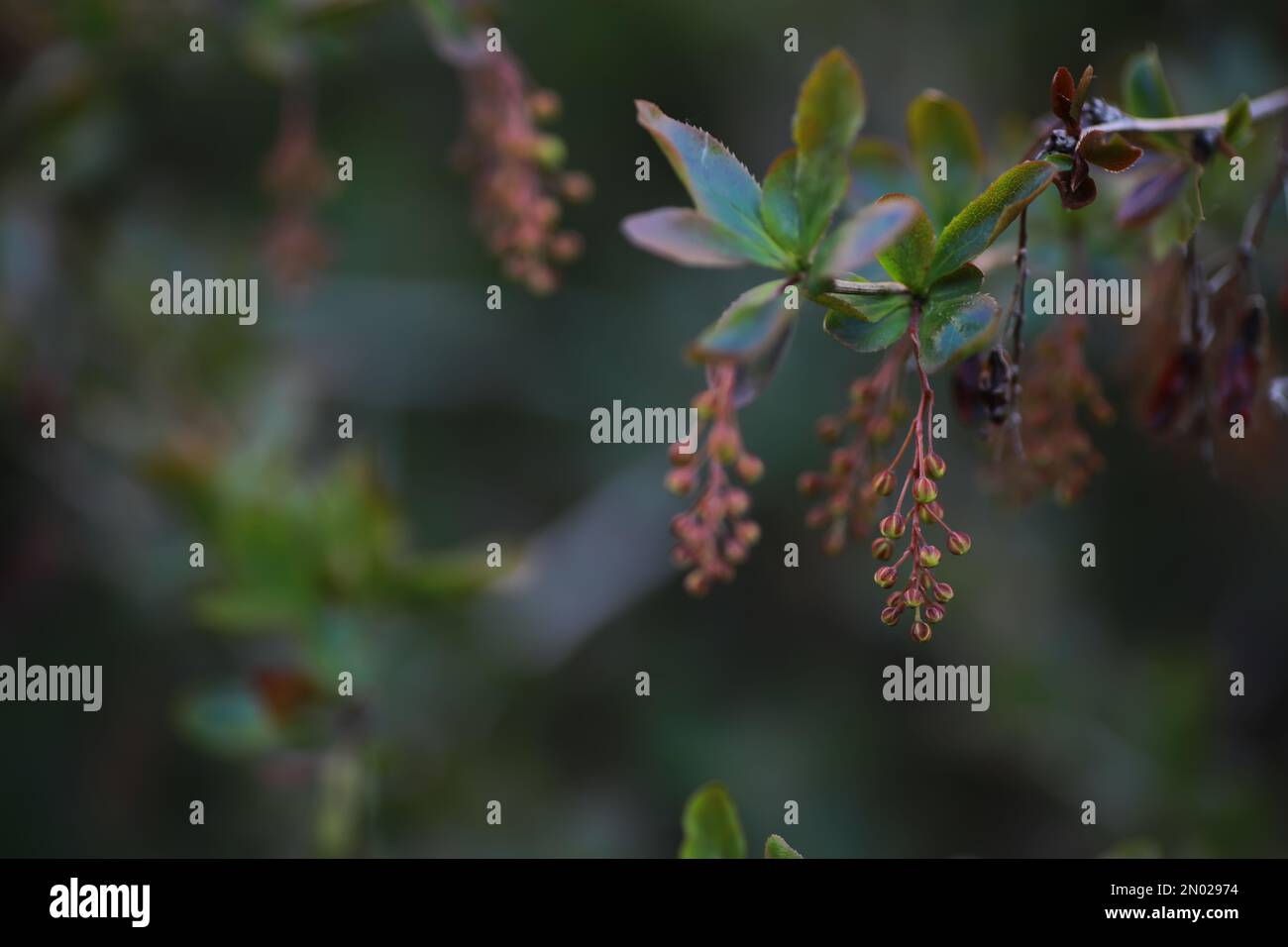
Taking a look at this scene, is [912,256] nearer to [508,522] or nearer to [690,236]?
[690,236]

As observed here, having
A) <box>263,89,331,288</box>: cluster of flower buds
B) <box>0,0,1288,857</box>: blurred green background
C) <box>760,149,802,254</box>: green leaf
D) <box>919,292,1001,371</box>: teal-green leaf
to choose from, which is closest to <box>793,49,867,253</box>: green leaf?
<box>760,149,802,254</box>: green leaf

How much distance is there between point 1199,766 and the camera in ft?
7.06

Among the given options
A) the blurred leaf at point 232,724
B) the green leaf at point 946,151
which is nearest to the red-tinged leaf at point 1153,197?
the green leaf at point 946,151

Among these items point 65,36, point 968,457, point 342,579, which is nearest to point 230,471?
point 342,579

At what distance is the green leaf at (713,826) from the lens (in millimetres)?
999

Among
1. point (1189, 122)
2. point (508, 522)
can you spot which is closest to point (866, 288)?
point (1189, 122)

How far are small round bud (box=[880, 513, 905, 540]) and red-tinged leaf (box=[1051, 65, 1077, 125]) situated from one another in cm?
33

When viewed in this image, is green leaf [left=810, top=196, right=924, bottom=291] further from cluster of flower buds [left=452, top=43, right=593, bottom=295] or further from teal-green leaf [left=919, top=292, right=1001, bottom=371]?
cluster of flower buds [left=452, top=43, right=593, bottom=295]

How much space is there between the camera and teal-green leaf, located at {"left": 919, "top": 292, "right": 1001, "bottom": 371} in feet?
2.67

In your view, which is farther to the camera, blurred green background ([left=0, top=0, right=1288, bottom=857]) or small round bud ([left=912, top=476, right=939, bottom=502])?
blurred green background ([left=0, top=0, right=1288, bottom=857])

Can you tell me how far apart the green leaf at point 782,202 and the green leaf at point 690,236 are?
0.03 m

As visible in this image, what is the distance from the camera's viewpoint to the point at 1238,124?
0.96 meters

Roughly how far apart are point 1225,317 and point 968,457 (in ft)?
4.84
